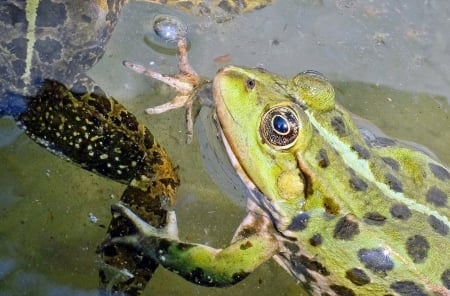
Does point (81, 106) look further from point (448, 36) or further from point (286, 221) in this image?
point (448, 36)

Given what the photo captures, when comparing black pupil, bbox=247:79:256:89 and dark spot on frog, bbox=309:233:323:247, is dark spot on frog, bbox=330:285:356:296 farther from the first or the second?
black pupil, bbox=247:79:256:89

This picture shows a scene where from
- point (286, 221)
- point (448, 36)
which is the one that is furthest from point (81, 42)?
point (448, 36)

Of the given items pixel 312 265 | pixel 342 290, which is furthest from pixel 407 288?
pixel 312 265

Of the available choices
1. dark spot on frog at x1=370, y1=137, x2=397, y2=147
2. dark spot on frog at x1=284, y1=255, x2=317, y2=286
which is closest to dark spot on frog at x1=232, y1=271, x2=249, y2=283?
dark spot on frog at x1=284, y1=255, x2=317, y2=286

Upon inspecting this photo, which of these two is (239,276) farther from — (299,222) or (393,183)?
(393,183)

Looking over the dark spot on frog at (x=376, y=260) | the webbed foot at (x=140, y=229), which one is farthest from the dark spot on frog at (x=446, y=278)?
the webbed foot at (x=140, y=229)

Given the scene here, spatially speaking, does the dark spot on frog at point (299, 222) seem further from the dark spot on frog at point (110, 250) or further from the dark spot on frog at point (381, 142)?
the dark spot on frog at point (110, 250)
